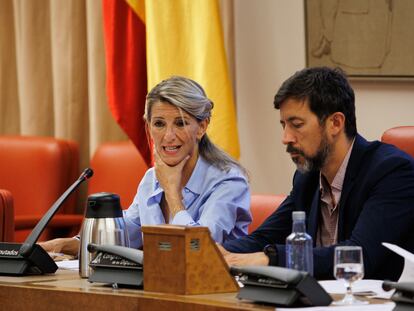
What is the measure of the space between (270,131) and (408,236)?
2.05 metres

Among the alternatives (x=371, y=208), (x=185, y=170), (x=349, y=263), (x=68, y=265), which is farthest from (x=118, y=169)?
(x=349, y=263)

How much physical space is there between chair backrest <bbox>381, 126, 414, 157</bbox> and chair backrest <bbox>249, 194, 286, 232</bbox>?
51 centimetres

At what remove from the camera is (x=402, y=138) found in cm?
371

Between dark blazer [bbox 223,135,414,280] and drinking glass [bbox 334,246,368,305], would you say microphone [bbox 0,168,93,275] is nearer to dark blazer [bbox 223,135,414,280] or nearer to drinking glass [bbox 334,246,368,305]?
dark blazer [bbox 223,135,414,280]

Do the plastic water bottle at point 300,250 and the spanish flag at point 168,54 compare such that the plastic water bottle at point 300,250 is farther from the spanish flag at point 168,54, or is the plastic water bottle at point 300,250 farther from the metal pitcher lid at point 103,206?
the spanish flag at point 168,54

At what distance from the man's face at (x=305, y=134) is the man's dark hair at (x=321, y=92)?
2 centimetres

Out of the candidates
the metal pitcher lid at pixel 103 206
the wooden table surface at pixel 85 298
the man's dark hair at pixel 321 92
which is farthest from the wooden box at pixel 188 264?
the man's dark hair at pixel 321 92

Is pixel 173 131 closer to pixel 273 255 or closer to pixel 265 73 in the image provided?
pixel 273 255

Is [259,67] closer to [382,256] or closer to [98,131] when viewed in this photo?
[98,131]

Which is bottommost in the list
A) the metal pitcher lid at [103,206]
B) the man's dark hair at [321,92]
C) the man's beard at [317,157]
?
the metal pitcher lid at [103,206]

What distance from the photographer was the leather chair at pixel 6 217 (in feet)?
15.4

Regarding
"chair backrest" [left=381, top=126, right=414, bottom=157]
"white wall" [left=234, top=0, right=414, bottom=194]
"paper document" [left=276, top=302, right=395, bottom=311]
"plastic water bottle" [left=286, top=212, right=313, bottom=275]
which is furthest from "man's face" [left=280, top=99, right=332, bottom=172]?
"white wall" [left=234, top=0, right=414, bottom=194]

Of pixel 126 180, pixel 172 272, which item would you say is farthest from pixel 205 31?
pixel 172 272

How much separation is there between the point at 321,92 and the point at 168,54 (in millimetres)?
1919
